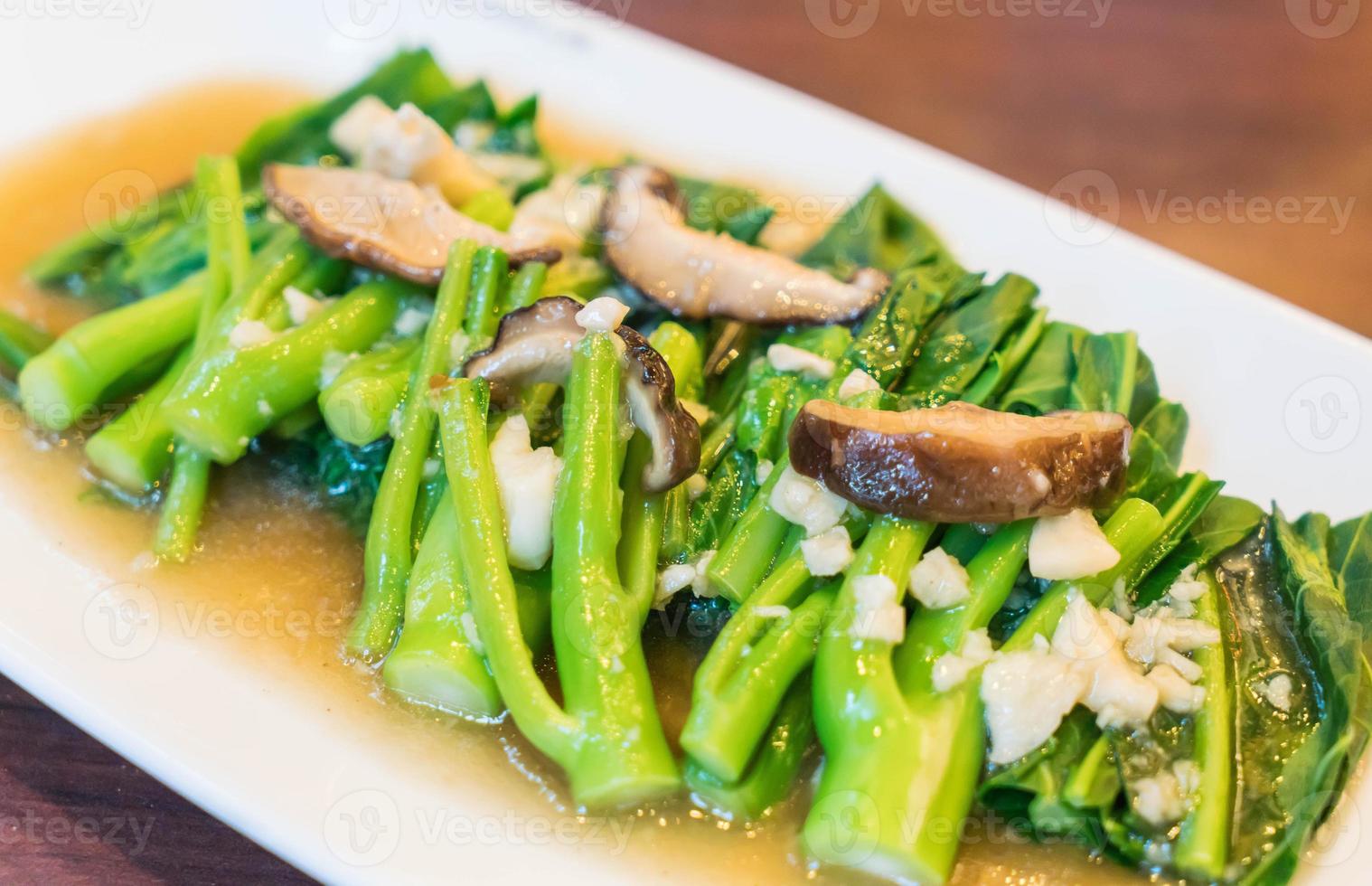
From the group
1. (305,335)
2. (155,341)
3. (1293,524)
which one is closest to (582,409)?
(305,335)

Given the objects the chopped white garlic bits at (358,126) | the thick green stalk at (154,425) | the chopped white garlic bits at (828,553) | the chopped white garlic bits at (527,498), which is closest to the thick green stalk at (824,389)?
the chopped white garlic bits at (828,553)

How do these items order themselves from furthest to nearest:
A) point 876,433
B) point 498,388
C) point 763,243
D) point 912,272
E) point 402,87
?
point 402,87, point 763,243, point 912,272, point 498,388, point 876,433

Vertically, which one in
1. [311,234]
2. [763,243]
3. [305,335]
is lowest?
[305,335]

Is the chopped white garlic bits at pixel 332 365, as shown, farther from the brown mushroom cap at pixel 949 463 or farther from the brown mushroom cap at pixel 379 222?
the brown mushroom cap at pixel 949 463

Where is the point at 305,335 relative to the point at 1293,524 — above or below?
below

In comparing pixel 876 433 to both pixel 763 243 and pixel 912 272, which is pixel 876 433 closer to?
pixel 912 272

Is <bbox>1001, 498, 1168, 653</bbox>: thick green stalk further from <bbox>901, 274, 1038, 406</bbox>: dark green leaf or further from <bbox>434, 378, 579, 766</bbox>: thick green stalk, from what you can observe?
<bbox>434, 378, 579, 766</bbox>: thick green stalk

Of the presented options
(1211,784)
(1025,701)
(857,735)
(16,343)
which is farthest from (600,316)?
(16,343)
